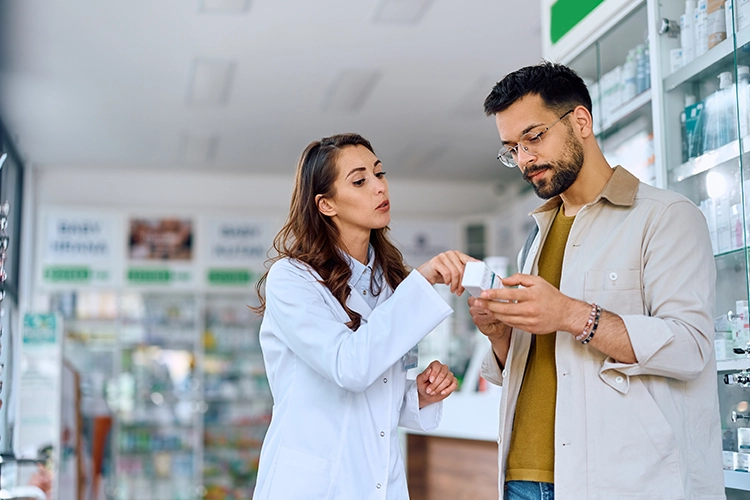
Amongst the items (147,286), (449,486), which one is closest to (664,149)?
(449,486)

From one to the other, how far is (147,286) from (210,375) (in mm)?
1131

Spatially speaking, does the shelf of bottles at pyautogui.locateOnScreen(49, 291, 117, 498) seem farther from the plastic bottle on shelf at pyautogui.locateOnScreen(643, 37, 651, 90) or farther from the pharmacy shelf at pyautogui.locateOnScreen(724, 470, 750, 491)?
the pharmacy shelf at pyautogui.locateOnScreen(724, 470, 750, 491)

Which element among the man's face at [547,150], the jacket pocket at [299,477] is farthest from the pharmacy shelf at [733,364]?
the jacket pocket at [299,477]

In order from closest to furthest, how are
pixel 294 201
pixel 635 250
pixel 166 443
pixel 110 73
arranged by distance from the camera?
1. pixel 635 250
2. pixel 294 201
3. pixel 110 73
4. pixel 166 443

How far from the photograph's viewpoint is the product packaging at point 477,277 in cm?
159

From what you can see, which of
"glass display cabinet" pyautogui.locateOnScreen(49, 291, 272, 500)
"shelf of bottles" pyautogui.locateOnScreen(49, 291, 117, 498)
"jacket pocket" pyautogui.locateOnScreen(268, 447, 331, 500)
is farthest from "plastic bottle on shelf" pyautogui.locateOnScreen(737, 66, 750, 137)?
"shelf of bottles" pyautogui.locateOnScreen(49, 291, 117, 498)

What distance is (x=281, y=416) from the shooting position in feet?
5.90

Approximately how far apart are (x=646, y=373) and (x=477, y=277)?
38cm

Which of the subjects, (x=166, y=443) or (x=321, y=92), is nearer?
(x=321, y=92)

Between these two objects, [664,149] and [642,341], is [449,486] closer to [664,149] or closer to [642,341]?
[664,149]

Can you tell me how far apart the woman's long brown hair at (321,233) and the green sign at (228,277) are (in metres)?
6.59

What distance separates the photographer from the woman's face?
199 cm

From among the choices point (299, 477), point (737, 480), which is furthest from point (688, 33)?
point (299, 477)

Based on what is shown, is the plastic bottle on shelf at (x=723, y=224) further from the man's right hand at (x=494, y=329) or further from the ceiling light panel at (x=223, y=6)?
the ceiling light panel at (x=223, y=6)
